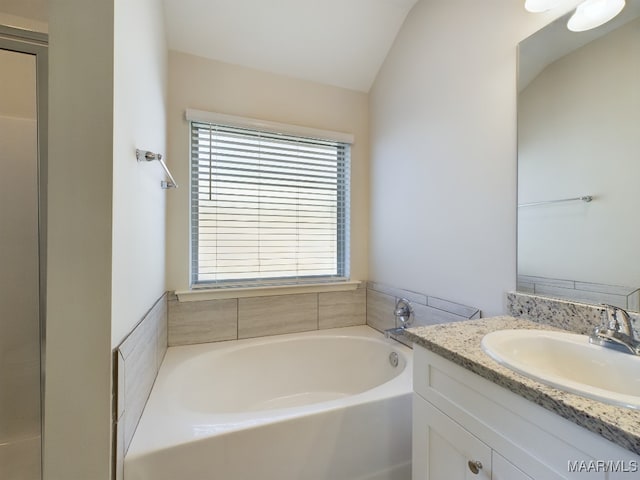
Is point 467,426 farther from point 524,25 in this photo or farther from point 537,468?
point 524,25

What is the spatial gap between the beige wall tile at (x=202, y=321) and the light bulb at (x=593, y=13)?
82.0 inches

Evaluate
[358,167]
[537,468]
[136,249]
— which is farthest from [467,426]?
[358,167]

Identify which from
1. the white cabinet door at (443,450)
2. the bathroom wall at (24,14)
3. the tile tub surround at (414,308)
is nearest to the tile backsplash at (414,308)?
the tile tub surround at (414,308)

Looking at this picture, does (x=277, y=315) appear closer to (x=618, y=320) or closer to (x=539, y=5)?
(x=618, y=320)

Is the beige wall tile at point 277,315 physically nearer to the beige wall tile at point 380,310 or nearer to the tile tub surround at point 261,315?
the tile tub surround at point 261,315

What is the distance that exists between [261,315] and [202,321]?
1.23 ft

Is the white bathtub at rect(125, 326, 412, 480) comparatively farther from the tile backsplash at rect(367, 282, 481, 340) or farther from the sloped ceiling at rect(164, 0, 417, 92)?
the sloped ceiling at rect(164, 0, 417, 92)

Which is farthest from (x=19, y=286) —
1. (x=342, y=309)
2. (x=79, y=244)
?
(x=342, y=309)

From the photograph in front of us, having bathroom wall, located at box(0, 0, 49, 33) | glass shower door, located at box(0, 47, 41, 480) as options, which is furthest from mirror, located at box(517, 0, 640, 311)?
glass shower door, located at box(0, 47, 41, 480)

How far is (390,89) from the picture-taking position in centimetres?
193

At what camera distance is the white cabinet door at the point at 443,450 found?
2.38ft

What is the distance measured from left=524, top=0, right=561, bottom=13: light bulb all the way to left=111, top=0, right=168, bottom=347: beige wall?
144cm

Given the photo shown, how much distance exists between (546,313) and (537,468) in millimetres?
627

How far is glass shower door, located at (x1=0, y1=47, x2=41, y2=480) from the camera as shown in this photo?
4.15 feet
